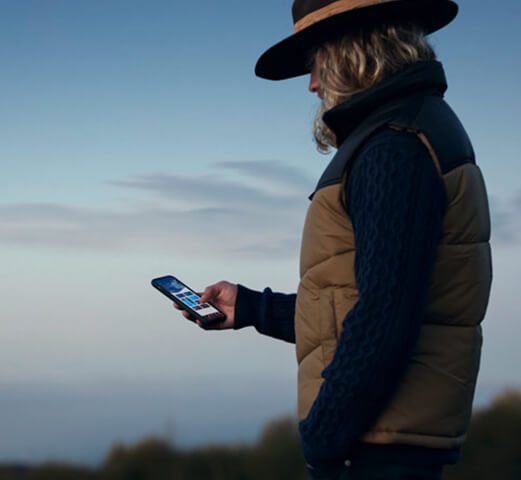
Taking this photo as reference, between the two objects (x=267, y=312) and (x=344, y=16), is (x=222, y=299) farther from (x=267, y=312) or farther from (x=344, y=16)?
(x=344, y=16)

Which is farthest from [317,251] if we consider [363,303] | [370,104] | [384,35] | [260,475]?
[260,475]

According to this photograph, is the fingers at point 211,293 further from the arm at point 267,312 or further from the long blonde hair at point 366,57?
the long blonde hair at point 366,57

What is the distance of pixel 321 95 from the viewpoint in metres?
2.12

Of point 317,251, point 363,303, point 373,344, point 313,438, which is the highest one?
point 317,251

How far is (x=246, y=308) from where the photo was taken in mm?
2744

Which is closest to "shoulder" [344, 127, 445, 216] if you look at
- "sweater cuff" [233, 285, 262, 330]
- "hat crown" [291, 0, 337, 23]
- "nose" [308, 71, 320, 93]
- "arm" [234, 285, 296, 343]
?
"nose" [308, 71, 320, 93]

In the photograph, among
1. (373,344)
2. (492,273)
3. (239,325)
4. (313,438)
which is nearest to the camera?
(373,344)

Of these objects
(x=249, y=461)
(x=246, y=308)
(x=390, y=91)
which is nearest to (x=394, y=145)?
(x=390, y=91)

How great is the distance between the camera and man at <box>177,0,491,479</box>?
1.66 meters

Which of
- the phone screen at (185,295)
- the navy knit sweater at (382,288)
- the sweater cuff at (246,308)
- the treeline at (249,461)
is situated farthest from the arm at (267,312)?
the treeline at (249,461)

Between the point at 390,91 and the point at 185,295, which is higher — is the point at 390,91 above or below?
above

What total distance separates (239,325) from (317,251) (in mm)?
1020

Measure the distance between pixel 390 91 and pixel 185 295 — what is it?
4.80ft

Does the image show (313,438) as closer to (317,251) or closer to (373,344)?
(373,344)
